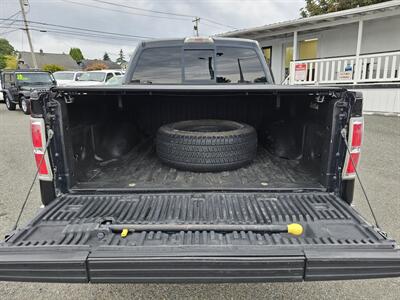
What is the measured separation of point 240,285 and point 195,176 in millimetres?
1004

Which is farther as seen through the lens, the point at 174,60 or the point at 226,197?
the point at 174,60

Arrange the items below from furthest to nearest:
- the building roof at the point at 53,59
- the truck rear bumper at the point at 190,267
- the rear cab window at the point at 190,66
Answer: the building roof at the point at 53,59, the rear cab window at the point at 190,66, the truck rear bumper at the point at 190,267

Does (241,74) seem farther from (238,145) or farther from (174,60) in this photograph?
(238,145)

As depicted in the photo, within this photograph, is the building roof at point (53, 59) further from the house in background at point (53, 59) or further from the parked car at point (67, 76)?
the parked car at point (67, 76)

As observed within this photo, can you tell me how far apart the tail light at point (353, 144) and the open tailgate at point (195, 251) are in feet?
1.33

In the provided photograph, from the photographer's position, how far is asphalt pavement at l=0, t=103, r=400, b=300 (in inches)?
91.7

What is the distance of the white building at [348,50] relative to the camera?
401 inches

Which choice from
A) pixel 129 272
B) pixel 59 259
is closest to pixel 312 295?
pixel 129 272

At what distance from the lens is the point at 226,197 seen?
2.16 meters

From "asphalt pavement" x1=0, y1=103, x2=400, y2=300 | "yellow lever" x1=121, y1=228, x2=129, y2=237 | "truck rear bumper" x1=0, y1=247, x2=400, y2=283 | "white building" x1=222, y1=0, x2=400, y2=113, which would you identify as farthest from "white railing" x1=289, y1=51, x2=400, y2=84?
"yellow lever" x1=121, y1=228, x2=129, y2=237

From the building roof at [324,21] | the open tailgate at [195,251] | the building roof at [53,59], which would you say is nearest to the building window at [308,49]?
the building roof at [324,21]

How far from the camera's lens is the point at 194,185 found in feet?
7.79

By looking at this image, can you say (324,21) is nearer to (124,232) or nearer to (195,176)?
(195,176)

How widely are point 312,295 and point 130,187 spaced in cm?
171
